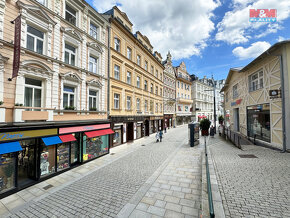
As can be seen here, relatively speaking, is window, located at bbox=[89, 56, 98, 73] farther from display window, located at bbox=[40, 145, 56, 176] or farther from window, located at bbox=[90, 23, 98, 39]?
display window, located at bbox=[40, 145, 56, 176]

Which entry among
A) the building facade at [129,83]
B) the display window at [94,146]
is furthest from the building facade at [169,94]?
the display window at [94,146]

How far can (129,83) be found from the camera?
16.3m

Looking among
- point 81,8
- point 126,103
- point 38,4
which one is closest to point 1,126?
point 38,4

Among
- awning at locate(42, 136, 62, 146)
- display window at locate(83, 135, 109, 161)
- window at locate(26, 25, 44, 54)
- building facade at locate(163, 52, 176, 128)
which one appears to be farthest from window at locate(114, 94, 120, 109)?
building facade at locate(163, 52, 176, 128)

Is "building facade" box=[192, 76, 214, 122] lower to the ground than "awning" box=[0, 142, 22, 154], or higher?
higher

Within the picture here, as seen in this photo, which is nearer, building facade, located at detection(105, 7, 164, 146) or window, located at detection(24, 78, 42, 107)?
window, located at detection(24, 78, 42, 107)

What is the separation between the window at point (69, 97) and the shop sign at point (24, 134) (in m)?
1.99

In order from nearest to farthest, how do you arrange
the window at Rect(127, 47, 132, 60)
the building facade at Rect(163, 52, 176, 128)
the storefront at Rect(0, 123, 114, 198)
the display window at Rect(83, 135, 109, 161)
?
the storefront at Rect(0, 123, 114, 198)
the display window at Rect(83, 135, 109, 161)
the window at Rect(127, 47, 132, 60)
the building facade at Rect(163, 52, 176, 128)

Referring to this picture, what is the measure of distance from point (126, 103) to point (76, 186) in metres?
10.3

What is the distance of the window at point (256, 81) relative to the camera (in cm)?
1214

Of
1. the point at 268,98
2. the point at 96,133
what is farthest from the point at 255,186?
the point at 96,133

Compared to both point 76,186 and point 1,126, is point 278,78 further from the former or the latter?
point 1,126

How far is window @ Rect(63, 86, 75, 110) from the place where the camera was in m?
8.80

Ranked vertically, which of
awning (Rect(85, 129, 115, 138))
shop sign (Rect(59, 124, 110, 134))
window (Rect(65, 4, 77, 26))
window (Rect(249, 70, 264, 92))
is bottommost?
awning (Rect(85, 129, 115, 138))
